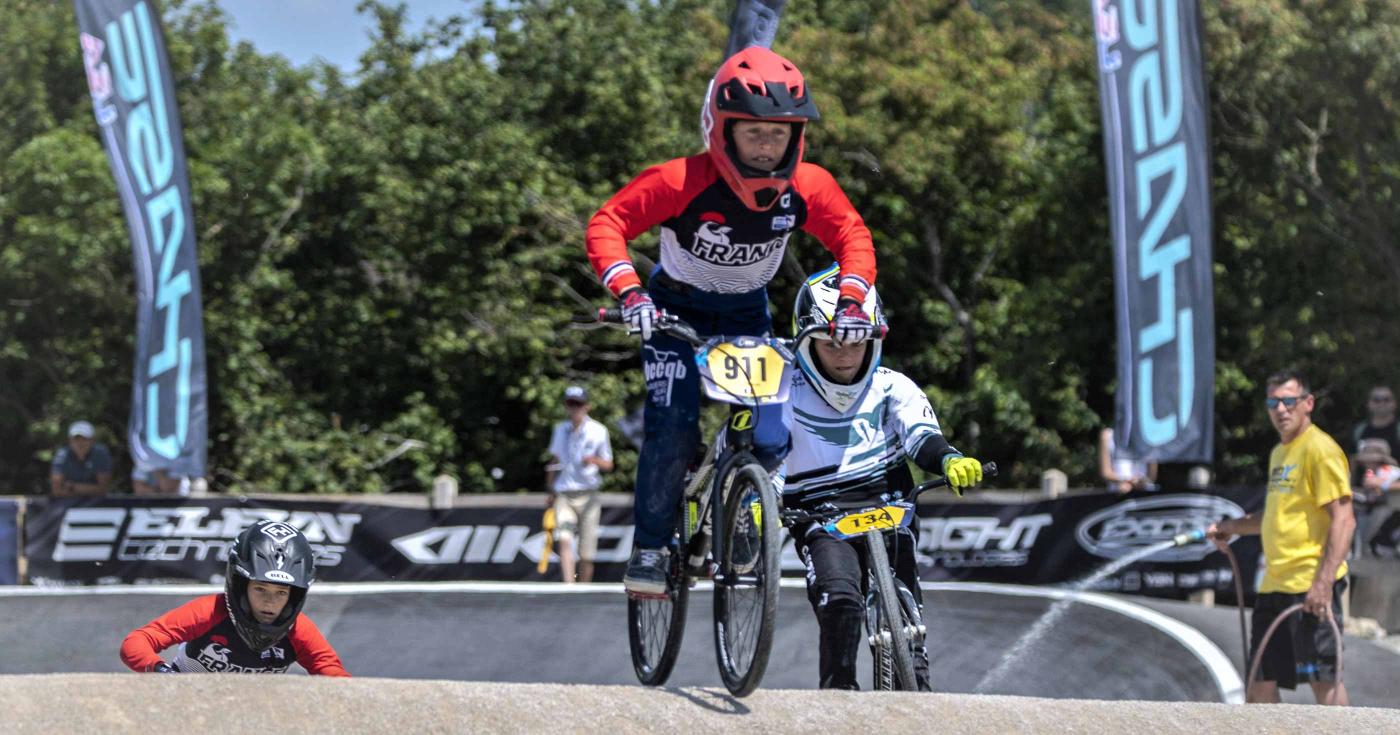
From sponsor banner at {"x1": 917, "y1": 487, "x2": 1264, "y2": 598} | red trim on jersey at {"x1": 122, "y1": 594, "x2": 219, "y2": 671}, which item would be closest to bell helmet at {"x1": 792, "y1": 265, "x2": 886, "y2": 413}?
red trim on jersey at {"x1": 122, "y1": 594, "x2": 219, "y2": 671}

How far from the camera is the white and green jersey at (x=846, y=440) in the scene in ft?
20.7

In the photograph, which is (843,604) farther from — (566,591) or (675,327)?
(566,591)

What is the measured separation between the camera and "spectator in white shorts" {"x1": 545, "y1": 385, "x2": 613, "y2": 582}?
47.2 feet

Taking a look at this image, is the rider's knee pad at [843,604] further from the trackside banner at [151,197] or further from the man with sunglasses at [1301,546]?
the trackside banner at [151,197]

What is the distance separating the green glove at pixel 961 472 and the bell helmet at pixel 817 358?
0.55 meters

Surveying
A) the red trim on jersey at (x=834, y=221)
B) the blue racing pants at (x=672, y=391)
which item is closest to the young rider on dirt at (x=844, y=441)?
the red trim on jersey at (x=834, y=221)

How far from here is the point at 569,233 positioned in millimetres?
25891

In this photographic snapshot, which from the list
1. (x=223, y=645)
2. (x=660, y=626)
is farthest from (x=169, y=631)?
(x=660, y=626)

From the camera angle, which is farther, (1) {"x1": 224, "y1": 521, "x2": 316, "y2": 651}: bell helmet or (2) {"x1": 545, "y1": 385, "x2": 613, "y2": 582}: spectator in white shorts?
(2) {"x1": 545, "y1": 385, "x2": 613, "y2": 582}: spectator in white shorts

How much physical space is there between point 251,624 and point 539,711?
1.43m

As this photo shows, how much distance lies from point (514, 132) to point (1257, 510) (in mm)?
15517

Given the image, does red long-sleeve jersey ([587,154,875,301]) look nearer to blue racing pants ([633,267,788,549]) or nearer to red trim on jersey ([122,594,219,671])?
blue racing pants ([633,267,788,549])

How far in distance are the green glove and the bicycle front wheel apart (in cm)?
65

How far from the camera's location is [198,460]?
15.6 metres
